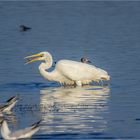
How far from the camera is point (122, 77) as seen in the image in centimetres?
2366

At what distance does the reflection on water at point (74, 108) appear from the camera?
16656mm

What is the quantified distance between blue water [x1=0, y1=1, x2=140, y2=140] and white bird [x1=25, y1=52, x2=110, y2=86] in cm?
26

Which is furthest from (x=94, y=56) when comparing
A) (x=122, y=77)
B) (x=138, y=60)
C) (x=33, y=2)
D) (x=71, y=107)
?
(x=33, y=2)

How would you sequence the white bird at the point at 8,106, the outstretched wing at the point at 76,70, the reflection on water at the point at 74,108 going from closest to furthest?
the reflection on water at the point at 74,108, the white bird at the point at 8,106, the outstretched wing at the point at 76,70

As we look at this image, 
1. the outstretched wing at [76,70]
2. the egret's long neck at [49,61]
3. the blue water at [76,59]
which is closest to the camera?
the blue water at [76,59]

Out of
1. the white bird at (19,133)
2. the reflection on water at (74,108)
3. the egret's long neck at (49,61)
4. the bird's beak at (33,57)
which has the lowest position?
the white bird at (19,133)

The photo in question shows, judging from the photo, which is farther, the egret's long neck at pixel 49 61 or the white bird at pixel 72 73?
the egret's long neck at pixel 49 61

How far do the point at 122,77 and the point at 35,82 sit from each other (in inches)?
85.8

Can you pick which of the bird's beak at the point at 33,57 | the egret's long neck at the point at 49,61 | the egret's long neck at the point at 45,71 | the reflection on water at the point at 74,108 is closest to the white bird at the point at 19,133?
the reflection on water at the point at 74,108

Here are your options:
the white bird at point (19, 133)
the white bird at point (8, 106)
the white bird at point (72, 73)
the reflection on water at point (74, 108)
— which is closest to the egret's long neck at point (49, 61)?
the white bird at point (72, 73)

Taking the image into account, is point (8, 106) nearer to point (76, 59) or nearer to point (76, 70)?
point (76, 70)

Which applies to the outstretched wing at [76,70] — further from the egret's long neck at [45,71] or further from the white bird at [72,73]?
the egret's long neck at [45,71]

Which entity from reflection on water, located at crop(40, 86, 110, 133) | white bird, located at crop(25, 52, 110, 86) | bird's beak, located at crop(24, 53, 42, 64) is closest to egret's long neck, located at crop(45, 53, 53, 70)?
white bird, located at crop(25, 52, 110, 86)

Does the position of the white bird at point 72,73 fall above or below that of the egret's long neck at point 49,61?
below
